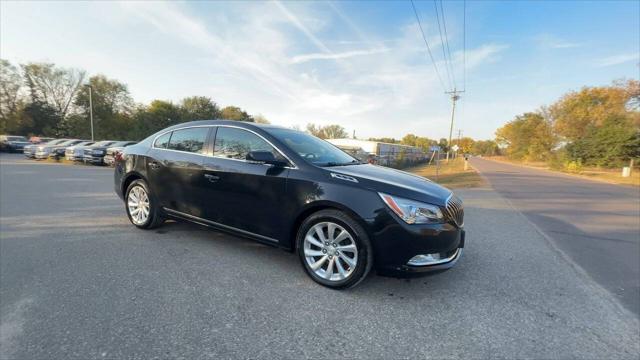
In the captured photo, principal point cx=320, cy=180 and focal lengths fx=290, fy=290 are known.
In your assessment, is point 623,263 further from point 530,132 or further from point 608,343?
point 530,132

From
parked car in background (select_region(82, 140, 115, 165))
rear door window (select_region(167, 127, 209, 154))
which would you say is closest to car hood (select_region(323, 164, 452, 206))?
rear door window (select_region(167, 127, 209, 154))

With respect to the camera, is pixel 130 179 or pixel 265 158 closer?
pixel 265 158

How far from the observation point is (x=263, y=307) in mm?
2678

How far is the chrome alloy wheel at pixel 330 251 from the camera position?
297 centimetres

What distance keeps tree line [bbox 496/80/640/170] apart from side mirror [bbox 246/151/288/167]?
1585 inches

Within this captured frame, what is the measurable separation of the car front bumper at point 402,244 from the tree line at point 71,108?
43933 millimetres

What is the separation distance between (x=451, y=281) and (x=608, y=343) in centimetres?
130

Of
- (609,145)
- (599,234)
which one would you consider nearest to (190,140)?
(599,234)

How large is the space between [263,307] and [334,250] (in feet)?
2.89

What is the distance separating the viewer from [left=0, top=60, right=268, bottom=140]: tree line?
1626 inches

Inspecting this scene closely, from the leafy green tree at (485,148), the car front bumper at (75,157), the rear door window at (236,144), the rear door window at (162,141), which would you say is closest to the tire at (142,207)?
the rear door window at (162,141)

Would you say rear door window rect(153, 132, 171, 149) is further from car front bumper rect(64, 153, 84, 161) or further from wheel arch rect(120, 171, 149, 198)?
car front bumper rect(64, 153, 84, 161)

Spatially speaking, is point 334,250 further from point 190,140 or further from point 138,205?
point 138,205

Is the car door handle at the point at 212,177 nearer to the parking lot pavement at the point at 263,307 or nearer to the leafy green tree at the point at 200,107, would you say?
the parking lot pavement at the point at 263,307
